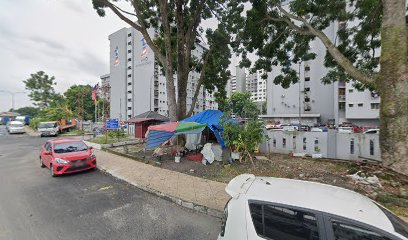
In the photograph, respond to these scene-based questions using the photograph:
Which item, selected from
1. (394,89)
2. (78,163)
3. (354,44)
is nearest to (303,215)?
(394,89)

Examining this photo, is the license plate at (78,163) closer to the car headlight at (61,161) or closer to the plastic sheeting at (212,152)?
the car headlight at (61,161)

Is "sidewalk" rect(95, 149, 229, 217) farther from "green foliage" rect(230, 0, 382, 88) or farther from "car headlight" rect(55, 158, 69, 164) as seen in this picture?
"green foliage" rect(230, 0, 382, 88)

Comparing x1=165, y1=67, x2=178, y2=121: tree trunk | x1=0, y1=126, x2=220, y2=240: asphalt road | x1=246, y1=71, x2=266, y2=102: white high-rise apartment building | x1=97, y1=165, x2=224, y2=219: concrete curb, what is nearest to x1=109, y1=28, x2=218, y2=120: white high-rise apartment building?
x1=165, y1=67, x2=178, y2=121: tree trunk

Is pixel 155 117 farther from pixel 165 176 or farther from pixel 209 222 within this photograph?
pixel 209 222

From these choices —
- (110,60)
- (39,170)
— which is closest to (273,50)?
(39,170)

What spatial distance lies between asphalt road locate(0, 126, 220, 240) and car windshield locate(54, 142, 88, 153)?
140cm

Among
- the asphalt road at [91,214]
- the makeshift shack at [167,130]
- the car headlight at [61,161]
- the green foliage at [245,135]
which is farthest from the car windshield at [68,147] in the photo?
the green foliage at [245,135]

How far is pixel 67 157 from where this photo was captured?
309 inches

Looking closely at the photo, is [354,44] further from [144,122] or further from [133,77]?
[133,77]

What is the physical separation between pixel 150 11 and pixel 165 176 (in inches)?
444

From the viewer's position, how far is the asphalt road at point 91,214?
407cm

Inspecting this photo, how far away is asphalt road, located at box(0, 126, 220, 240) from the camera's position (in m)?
4.07

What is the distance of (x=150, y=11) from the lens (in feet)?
43.9

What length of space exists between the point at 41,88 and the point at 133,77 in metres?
19.7
